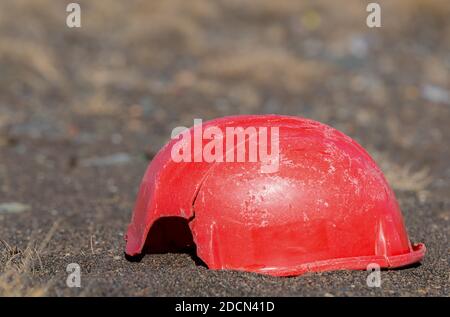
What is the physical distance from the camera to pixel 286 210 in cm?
421

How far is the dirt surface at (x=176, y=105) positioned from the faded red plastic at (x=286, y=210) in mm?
138

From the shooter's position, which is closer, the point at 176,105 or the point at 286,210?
the point at 286,210

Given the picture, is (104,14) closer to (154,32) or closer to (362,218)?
(154,32)

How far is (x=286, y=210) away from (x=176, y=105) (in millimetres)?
6702

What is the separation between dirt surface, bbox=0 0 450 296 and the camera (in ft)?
14.4

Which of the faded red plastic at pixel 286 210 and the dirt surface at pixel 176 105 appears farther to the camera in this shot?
the dirt surface at pixel 176 105

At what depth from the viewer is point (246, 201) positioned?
4211mm

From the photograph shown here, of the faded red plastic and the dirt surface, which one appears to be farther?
the dirt surface

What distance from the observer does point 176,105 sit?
1079 cm

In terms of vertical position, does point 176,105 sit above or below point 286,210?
above

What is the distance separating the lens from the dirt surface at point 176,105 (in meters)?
4.40

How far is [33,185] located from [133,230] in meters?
3.12

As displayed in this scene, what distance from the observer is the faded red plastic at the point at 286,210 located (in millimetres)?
4211

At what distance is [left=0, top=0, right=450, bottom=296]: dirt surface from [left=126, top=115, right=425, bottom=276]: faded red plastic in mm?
138
